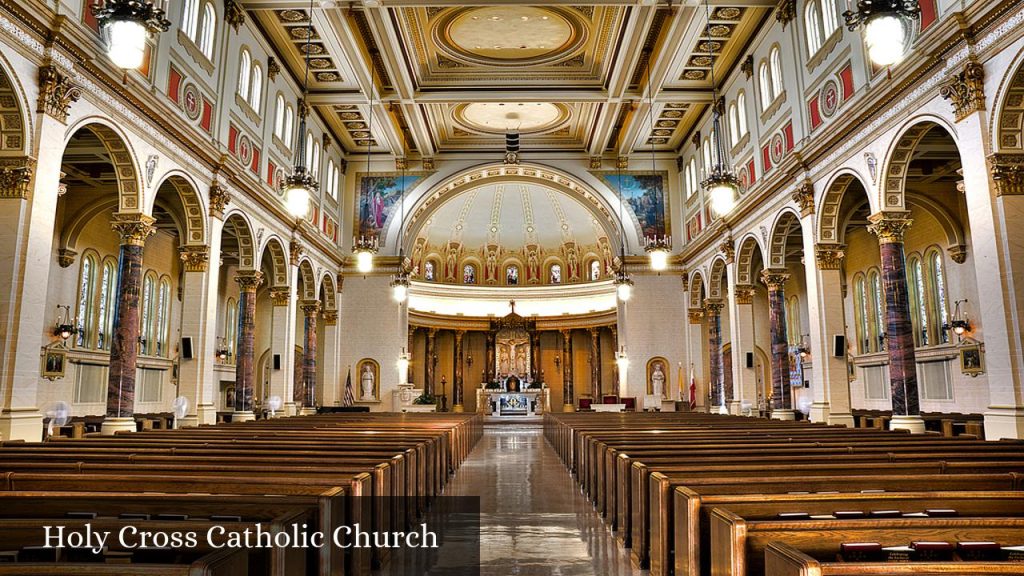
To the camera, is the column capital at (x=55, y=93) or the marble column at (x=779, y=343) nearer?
the column capital at (x=55, y=93)

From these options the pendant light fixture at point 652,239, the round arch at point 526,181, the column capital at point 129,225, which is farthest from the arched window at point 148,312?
the pendant light fixture at point 652,239

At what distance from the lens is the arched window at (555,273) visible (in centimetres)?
3806

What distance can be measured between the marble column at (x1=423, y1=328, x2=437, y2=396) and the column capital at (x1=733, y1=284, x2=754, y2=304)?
18.7 meters

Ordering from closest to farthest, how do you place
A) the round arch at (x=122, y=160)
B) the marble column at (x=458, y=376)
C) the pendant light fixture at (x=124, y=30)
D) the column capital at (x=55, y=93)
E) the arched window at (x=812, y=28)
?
the pendant light fixture at (x=124, y=30) → the column capital at (x=55, y=93) → the round arch at (x=122, y=160) → the arched window at (x=812, y=28) → the marble column at (x=458, y=376)

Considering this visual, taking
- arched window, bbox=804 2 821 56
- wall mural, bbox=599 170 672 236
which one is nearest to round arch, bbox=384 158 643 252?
wall mural, bbox=599 170 672 236

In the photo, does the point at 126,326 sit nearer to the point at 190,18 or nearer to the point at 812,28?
the point at 190,18

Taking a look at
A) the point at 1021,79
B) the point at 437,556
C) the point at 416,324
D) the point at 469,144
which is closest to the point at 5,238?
the point at 437,556

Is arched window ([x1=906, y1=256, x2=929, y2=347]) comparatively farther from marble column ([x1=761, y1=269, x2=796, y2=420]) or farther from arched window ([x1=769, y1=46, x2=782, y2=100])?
arched window ([x1=769, y1=46, x2=782, y2=100])

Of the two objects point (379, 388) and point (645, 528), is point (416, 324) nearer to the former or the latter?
point (379, 388)

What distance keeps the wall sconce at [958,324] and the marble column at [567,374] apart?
21090 millimetres

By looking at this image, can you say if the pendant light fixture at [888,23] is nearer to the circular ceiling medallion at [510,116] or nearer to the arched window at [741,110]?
the arched window at [741,110]

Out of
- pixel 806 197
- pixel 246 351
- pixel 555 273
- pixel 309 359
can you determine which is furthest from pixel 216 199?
pixel 555 273

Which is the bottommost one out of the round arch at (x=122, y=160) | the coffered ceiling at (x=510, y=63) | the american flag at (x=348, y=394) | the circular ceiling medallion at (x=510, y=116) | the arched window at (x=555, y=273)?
the american flag at (x=348, y=394)

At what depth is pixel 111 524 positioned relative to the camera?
307cm
